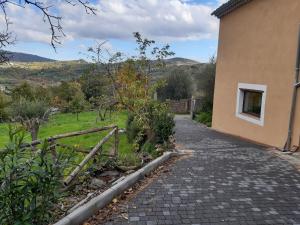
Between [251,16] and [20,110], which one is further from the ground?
[251,16]

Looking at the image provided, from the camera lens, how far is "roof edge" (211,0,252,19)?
45.5 ft

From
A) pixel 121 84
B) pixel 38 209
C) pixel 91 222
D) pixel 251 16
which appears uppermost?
pixel 251 16

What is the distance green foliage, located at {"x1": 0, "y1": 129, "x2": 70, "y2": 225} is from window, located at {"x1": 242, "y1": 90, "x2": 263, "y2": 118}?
394 inches

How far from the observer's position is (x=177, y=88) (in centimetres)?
3425

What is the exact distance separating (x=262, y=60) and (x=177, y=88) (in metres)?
22.1

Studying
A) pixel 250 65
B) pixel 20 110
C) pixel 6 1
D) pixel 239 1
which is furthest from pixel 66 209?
pixel 20 110

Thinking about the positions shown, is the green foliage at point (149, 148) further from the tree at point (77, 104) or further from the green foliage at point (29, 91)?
the green foliage at point (29, 91)

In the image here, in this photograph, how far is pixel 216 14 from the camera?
1641 centimetres

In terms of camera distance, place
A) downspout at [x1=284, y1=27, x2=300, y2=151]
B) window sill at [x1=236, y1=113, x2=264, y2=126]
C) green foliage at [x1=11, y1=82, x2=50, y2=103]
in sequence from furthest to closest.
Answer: green foliage at [x1=11, y1=82, x2=50, y2=103]
window sill at [x1=236, y1=113, x2=264, y2=126]
downspout at [x1=284, y1=27, x2=300, y2=151]

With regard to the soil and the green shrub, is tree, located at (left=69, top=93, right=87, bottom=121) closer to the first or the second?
the green shrub

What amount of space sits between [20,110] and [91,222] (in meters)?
16.2

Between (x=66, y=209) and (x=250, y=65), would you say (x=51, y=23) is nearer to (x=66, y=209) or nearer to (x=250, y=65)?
(x=66, y=209)

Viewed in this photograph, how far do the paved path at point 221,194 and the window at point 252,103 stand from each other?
15.3 ft

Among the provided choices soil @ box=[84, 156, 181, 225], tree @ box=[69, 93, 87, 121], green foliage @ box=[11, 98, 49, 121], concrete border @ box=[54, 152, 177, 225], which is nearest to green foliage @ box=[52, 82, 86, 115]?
tree @ box=[69, 93, 87, 121]
